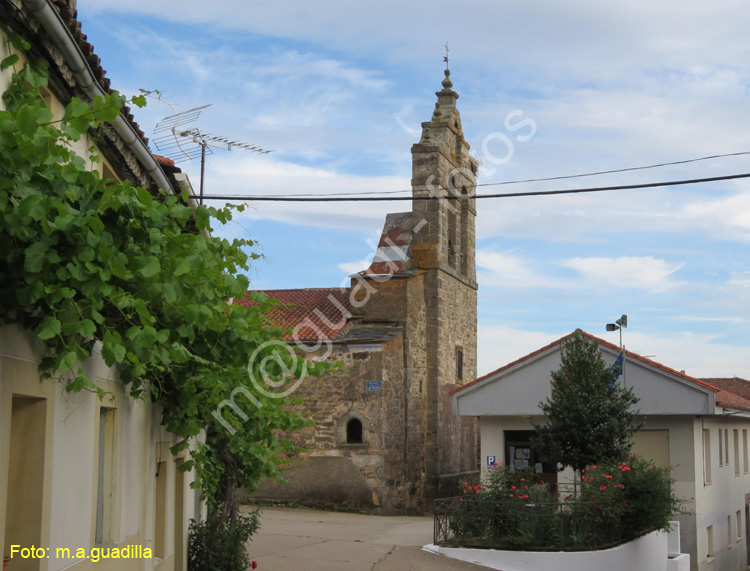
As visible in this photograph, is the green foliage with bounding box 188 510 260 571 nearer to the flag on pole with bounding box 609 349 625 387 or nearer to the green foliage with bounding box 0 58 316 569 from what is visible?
the green foliage with bounding box 0 58 316 569

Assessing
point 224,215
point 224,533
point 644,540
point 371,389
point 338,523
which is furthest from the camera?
point 371,389

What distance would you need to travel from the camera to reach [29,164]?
15.3 feet

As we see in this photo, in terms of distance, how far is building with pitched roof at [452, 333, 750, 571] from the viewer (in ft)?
59.3

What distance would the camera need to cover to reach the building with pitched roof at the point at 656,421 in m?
18.1

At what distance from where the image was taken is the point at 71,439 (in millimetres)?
6699

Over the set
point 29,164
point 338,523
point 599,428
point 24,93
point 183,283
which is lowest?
point 338,523

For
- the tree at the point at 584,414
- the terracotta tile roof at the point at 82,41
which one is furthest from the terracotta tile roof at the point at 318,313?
the terracotta tile roof at the point at 82,41

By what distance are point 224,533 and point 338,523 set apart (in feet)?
25.8

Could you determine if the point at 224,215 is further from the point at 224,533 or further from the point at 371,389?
the point at 371,389

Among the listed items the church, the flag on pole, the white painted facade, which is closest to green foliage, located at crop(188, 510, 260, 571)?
the white painted facade

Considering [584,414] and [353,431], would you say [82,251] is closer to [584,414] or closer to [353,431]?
[584,414]

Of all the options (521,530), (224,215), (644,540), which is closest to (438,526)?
(521,530)

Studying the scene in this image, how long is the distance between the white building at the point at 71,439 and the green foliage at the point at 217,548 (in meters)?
1.71

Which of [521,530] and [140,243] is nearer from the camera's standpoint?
[140,243]
